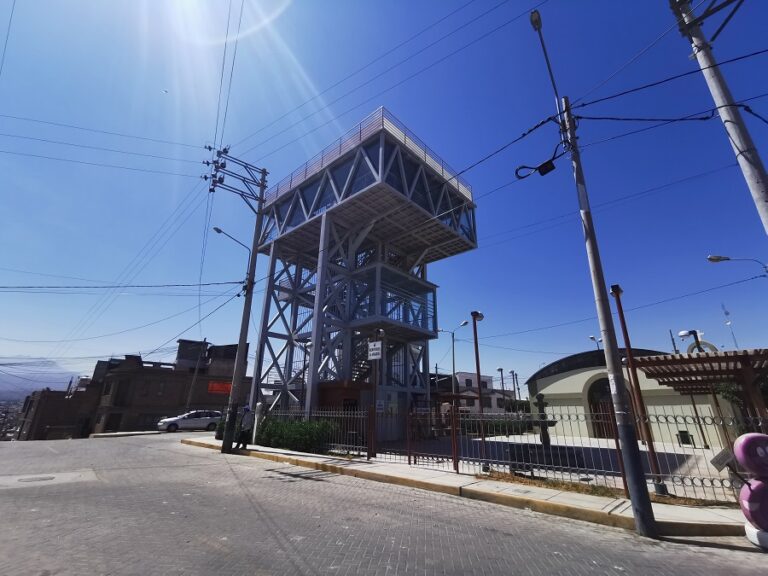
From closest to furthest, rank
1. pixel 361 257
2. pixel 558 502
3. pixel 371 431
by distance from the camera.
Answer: pixel 558 502 < pixel 371 431 < pixel 361 257

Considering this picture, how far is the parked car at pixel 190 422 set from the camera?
105ft

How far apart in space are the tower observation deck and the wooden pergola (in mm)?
13399

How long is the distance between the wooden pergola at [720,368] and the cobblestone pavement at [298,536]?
4.61m

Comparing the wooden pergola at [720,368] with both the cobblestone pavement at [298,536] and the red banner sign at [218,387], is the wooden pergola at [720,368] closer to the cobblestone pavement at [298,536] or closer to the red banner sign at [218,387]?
the cobblestone pavement at [298,536]

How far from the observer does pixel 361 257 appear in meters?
29.5

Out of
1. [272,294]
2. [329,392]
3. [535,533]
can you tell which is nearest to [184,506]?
[535,533]

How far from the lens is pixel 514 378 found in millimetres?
70688

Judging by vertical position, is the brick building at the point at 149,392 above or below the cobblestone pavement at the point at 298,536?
above

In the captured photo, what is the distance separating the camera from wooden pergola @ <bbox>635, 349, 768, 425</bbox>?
10875mm

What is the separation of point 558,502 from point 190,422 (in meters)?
33.6

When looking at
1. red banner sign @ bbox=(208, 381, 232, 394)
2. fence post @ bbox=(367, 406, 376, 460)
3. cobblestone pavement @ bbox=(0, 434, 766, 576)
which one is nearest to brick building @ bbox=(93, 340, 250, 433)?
red banner sign @ bbox=(208, 381, 232, 394)

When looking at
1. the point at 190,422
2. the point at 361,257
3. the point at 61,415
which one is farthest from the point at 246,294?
the point at 61,415

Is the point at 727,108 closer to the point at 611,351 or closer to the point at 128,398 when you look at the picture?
the point at 611,351

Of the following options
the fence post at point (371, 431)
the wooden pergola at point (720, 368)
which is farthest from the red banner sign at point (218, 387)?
the wooden pergola at point (720, 368)
